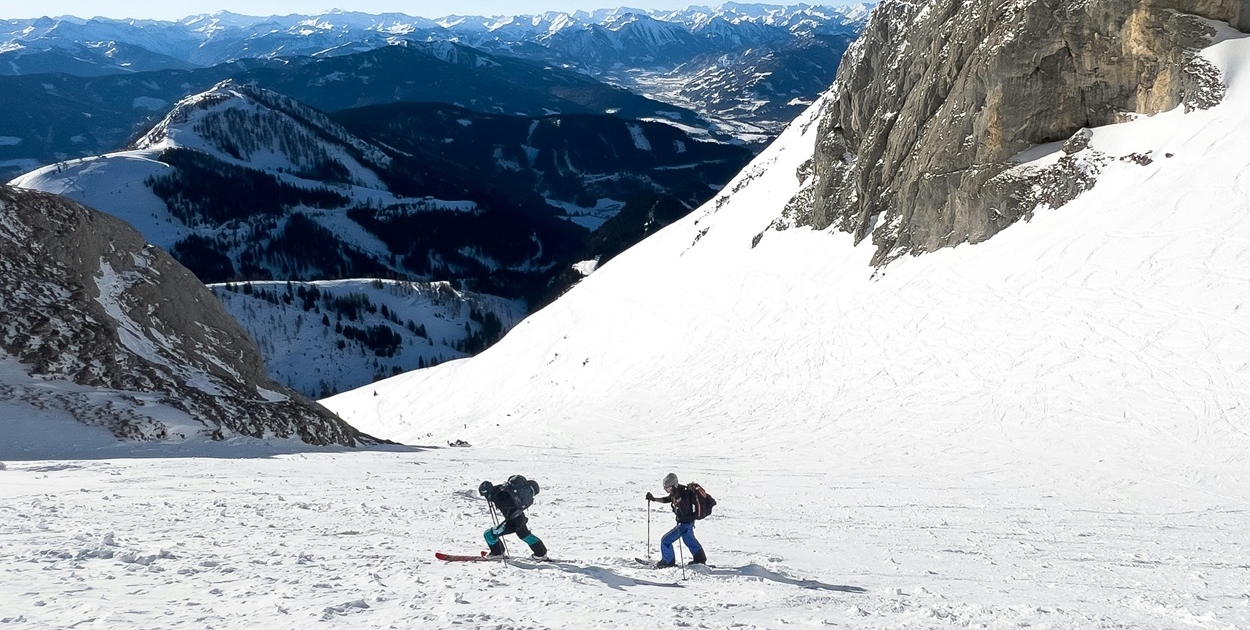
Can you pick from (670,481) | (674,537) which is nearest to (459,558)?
(674,537)

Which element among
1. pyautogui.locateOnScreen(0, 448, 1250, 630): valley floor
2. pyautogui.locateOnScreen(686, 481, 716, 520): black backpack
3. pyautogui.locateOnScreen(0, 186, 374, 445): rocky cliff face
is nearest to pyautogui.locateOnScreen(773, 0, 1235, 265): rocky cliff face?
Result: pyautogui.locateOnScreen(0, 448, 1250, 630): valley floor

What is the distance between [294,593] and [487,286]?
591 feet

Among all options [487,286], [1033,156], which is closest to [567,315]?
[1033,156]

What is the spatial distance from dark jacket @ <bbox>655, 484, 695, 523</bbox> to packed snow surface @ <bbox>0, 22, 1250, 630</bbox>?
2.45 ft

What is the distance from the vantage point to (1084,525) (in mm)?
14352

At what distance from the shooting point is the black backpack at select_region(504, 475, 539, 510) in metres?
10.4

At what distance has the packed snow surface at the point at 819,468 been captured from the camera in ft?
28.8

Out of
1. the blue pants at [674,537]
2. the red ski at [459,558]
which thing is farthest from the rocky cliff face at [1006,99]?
the red ski at [459,558]

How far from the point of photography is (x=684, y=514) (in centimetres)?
1039

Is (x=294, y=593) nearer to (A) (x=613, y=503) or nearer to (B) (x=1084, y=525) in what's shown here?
(A) (x=613, y=503)

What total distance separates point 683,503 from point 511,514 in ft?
7.58

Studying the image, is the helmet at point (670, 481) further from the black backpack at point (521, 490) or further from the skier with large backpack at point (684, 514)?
the black backpack at point (521, 490)

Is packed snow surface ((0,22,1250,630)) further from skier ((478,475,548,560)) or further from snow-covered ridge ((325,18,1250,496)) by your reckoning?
skier ((478,475,548,560))

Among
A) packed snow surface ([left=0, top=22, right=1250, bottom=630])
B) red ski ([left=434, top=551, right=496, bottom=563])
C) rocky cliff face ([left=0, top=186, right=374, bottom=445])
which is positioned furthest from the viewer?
rocky cliff face ([left=0, top=186, right=374, bottom=445])
